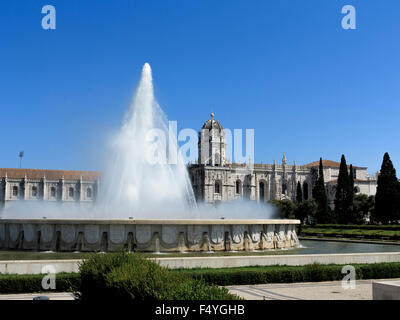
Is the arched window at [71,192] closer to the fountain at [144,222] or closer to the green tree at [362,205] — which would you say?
the green tree at [362,205]

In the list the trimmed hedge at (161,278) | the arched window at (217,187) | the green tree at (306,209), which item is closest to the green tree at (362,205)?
the green tree at (306,209)

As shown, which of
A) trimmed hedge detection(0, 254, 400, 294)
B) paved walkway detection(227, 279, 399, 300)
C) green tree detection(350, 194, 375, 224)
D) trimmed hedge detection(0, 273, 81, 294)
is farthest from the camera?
green tree detection(350, 194, 375, 224)

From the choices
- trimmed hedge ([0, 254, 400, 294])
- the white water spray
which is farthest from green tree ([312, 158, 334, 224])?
trimmed hedge ([0, 254, 400, 294])

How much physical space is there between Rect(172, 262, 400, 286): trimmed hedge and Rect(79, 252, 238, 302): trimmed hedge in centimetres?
352

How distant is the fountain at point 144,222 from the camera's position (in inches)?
637

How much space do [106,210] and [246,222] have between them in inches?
302

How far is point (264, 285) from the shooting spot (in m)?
10.7

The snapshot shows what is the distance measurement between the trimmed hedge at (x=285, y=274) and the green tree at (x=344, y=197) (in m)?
41.1

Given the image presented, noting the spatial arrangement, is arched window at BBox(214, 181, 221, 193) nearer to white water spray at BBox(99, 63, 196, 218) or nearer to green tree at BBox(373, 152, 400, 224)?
green tree at BBox(373, 152, 400, 224)

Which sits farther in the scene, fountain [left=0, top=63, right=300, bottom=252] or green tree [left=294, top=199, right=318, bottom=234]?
green tree [left=294, top=199, right=318, bottom=234]

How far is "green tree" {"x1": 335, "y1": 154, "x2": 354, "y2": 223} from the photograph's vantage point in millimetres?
52062

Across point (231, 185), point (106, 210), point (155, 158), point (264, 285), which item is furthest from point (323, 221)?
point (264, 285)

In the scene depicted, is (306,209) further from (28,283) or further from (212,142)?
(28,283)
